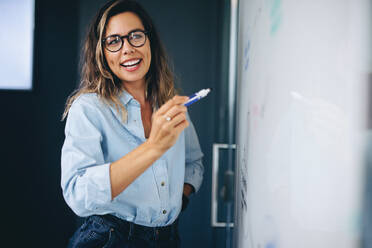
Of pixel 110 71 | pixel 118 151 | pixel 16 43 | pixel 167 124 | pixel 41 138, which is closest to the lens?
pixel 167 124

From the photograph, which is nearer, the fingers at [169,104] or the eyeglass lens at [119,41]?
the fingers at [169,104]

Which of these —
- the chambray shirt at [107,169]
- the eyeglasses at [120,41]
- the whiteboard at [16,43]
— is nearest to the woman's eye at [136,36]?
the eyeglasses at [120,41]

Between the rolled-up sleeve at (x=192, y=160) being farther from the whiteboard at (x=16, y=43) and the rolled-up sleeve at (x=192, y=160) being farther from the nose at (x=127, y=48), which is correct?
the whiteboard at (x=16, y=43)

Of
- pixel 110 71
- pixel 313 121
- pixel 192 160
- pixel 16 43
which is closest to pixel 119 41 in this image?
pixel 110 71

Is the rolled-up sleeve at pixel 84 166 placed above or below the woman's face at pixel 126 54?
below

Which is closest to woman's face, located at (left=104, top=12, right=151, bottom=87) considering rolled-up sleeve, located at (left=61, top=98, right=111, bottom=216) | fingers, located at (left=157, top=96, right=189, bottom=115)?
rolled-up sleeve, located at (left=61, top=98, right=111, bottom=216)

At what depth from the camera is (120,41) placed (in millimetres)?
963

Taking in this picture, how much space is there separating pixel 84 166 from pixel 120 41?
16.0 inches

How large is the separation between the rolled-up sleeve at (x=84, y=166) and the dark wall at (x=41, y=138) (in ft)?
3.55


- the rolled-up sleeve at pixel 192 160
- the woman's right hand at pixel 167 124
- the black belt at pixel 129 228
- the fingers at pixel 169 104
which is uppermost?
the fingers at pixel 169 104

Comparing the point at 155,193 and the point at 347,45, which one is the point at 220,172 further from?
the point at 347,45

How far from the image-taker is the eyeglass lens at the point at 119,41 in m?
0.96

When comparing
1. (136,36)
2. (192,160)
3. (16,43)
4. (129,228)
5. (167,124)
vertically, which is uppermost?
(16,43)

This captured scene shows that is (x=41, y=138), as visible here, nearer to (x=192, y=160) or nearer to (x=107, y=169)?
(x=192, y=160)
